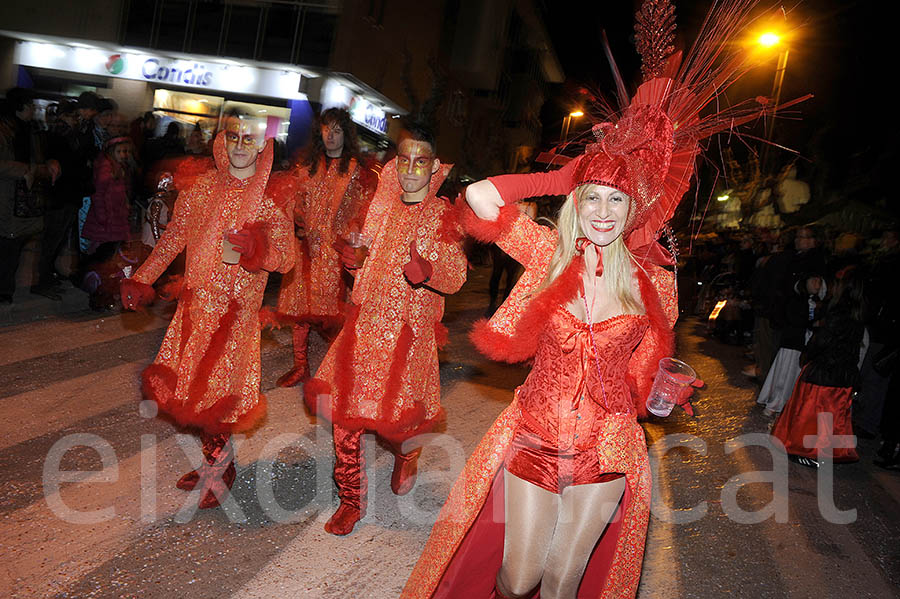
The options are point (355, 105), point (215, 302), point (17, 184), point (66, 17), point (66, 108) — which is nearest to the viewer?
point (215, 302)

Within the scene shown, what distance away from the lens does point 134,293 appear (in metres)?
3.53

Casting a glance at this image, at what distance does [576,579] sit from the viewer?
8.20ft

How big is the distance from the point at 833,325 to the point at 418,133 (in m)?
4.61

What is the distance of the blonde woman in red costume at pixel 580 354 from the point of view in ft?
8.28

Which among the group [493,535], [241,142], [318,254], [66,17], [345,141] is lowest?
[493,535]

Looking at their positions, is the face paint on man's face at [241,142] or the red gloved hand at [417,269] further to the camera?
the face paint on man's face at [241,142]

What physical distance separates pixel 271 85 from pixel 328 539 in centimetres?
1524

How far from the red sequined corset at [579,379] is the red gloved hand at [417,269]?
0.85 meters

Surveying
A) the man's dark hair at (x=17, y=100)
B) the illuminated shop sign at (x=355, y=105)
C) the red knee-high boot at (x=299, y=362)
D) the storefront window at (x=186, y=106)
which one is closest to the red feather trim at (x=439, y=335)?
the red knee-high boot at (x=299, y=362)

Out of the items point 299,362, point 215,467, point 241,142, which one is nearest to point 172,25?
point 299,362

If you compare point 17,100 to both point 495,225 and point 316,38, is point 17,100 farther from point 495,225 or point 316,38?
point 316,38

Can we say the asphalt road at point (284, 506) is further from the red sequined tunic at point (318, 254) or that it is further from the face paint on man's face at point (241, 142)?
the face paint on man's face at point (241, 142)

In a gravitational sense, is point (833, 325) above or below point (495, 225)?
below

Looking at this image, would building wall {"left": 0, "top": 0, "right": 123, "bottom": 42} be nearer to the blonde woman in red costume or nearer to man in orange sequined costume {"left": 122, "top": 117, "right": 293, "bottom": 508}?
man in orange sequined costume {"left": 122, "top": 117, "right": 293, "bottom": 508}
